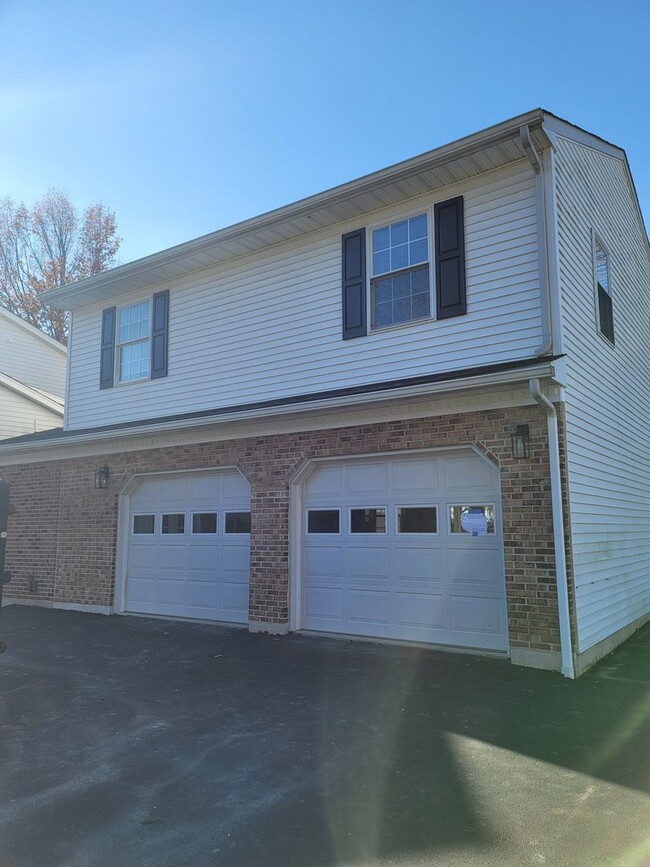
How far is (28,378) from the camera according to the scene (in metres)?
18.3

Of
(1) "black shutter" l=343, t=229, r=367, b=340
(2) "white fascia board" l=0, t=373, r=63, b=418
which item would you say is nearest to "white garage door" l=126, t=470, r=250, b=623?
(1) "black shutter" l=343, t=229, r=367, b=340

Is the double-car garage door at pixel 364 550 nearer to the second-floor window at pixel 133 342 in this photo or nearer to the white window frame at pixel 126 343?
the white window frame at pixel 126 343

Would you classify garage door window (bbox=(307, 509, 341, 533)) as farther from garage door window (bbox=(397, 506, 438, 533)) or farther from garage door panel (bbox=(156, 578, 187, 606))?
garage door panel (bbox=(156, 578, 187, 606))

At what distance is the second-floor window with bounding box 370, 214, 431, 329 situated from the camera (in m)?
8.01

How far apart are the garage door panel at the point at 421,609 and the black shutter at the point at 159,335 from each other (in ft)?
18.6

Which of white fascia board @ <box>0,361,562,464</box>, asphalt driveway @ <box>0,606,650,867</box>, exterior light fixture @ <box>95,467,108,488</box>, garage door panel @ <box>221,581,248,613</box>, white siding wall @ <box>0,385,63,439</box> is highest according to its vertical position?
white siding wall @ <box>0,385,63,439</box>

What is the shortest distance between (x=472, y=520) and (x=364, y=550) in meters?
1.56

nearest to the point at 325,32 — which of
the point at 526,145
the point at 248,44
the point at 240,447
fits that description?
the point at 248,44

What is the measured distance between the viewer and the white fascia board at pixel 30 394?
15766 mm

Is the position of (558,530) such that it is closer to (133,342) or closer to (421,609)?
(421,609)

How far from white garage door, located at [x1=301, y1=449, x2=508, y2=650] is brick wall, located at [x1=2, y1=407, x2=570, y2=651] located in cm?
35

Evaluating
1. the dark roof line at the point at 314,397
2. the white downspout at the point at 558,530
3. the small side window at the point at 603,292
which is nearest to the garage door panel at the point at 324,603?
the dark roof line at the point at 314,397

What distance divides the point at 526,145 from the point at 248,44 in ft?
13.0

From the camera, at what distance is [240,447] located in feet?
30.0
